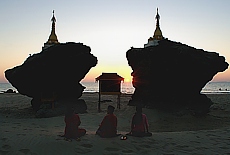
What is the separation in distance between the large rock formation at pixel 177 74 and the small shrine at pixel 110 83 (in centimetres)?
206

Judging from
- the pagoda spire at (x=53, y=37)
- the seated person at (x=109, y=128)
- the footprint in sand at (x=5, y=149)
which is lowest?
the footprint in sand at (x=5, y=149)

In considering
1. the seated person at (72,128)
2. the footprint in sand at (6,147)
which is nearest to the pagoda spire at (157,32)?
the seated person at (72,128)

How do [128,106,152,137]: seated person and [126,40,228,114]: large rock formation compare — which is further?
[126,40,228,114]: large rock formation

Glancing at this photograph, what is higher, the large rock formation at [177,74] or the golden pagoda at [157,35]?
the golden pagoda at [157,35]

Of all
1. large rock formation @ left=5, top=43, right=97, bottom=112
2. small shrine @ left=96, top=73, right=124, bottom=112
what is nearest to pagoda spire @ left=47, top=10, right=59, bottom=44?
large rock formation @ left=5, top=43, right=97, bottom=112

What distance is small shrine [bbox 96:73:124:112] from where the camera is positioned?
20961 mm

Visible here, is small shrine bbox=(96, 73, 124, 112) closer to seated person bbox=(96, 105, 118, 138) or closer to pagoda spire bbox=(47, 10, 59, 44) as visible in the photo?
seated person bbox=(96, 105, 118, 138)

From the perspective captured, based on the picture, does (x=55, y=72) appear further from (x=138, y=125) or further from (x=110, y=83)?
(x=138, y=125)

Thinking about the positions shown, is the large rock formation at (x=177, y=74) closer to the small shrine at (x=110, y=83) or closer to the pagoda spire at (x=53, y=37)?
the small shrine at (x=110, y=83)

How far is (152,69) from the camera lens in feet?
64.2

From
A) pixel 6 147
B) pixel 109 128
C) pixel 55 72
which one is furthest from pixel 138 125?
pixel 55 72

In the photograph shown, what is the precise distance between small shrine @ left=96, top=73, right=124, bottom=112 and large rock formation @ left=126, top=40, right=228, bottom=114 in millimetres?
2059

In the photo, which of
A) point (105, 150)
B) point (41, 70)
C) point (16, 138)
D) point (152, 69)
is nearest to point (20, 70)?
point (41, 70)

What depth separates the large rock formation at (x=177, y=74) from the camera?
60.4 ft
